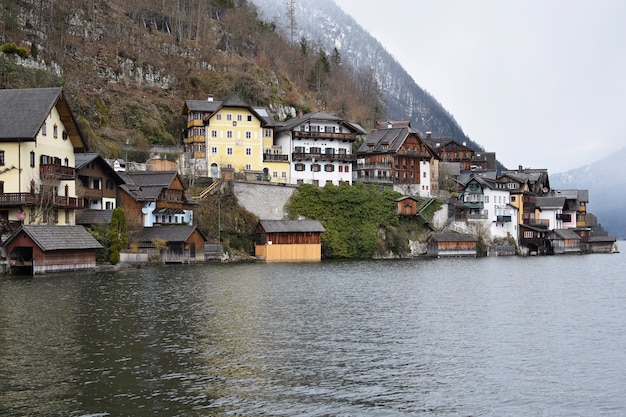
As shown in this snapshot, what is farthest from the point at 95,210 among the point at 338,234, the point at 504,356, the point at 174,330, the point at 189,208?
the point at 504,356

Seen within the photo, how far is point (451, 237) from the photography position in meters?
95.2

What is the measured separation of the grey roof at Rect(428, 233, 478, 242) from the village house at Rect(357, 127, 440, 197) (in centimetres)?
1015

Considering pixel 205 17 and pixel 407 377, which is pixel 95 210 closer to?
pixel 407 377

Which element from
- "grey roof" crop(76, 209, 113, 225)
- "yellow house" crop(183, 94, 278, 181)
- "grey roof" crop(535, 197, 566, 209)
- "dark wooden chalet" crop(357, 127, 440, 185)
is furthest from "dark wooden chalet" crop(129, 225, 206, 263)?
"grey roof" crop(535, 197, 566, 209)

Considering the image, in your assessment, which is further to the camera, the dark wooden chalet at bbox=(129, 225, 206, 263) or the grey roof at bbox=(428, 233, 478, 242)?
the grey roof at bbox=(428, 233, 478, 242)

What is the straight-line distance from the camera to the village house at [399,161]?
10269 cm

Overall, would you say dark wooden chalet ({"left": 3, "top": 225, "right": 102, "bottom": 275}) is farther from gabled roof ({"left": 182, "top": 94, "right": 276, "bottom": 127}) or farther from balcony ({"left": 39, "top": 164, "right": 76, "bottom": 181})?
gabled roof ({"left": 182, "top": 94, "right": 276, "bottom": 127})

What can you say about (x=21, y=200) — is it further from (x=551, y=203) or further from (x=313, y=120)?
(x=551, y=203)

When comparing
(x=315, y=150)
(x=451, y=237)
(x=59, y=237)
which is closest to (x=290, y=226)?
(x=315, y=150)

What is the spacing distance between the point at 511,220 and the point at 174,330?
290ft

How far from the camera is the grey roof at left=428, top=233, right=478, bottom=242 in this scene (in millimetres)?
93812

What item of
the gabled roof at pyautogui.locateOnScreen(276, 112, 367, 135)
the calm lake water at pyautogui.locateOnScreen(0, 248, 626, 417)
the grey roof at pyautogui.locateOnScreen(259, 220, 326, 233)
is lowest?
the calm lake water at pyautogui.locateOnScreen(0, 248, 626, 417)

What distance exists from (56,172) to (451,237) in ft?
176

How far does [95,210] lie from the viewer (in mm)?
64688
